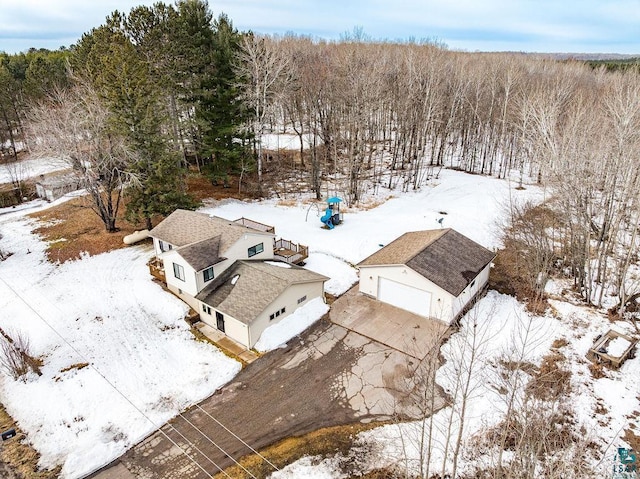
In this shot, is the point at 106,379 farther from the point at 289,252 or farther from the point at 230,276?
the point at 289,252

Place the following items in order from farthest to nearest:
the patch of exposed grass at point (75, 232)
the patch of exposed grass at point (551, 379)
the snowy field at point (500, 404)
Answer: the patch of exposed grass at point (75, 232), the patch of exposed grass at point (551, 379), the snowy field at point (500, 404)

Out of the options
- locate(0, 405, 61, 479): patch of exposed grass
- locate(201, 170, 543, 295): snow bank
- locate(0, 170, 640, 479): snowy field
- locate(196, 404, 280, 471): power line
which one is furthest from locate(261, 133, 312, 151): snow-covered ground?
locate(0, 405, 61, 479): patch of exposed grass

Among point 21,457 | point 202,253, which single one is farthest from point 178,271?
point 21,457

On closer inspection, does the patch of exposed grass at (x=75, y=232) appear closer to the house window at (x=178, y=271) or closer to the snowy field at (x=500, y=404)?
the house window at (x=178, y=271)

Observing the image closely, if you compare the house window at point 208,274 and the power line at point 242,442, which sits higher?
the house window at point 208,274

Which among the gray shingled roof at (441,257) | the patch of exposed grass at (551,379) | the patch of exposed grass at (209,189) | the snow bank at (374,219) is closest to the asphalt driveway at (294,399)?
the gray shingled roof at (441,257)
